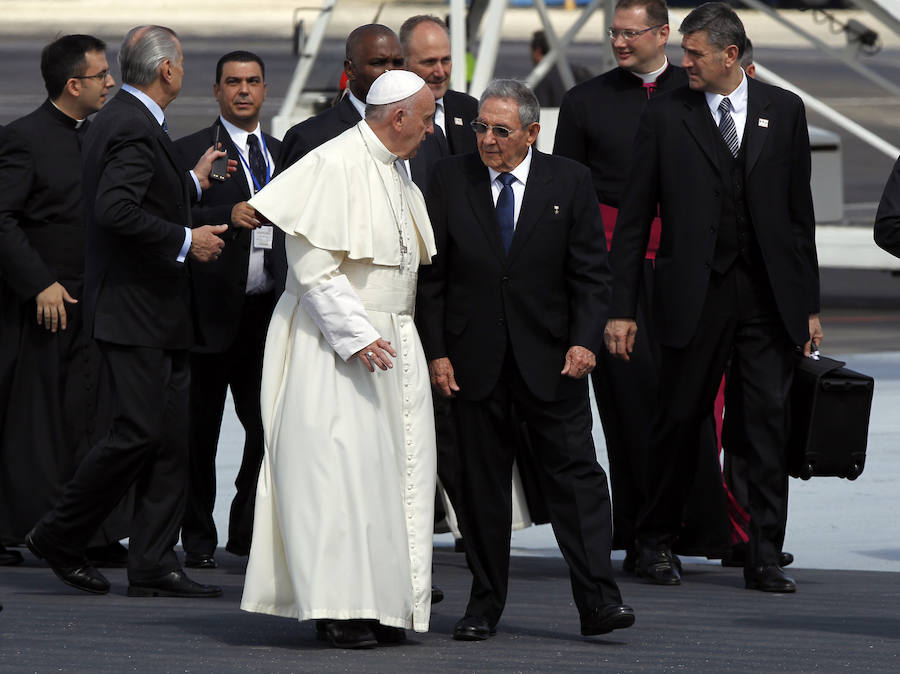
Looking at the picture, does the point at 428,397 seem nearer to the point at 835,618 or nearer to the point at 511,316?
the point at 511,316

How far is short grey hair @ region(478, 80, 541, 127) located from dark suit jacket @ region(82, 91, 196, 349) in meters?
1.29

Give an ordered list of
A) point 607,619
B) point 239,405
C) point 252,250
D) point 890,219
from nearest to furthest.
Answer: point 890,219 → point 607,619 → point 252,250 → point 239,405

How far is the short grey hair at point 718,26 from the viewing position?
259 inches

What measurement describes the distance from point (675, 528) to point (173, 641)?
76.9 inches

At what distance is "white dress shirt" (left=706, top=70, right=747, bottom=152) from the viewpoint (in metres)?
6.64

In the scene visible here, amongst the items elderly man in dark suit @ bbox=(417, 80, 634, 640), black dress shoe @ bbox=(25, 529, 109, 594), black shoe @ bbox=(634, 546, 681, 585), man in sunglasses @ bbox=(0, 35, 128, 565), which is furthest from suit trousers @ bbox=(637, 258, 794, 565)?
man in sunglasses @ bbox=(0, 35, 128, 565)

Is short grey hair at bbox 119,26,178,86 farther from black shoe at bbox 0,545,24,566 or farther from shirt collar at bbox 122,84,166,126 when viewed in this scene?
black shoe at bbox 0,545,24,566

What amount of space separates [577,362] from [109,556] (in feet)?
7.92

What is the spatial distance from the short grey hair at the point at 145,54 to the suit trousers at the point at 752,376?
1966 millimetres

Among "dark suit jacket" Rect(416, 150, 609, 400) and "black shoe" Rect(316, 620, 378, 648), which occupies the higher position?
"dark suit jacket" Rect(416, 150, 609, 400)

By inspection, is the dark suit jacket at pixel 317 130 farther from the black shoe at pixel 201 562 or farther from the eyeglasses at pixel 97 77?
the black shoe at pixel 201 562

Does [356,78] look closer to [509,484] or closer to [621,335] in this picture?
[621,335]

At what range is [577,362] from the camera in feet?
18.6

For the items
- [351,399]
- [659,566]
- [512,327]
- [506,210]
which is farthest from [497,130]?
[659,566]
